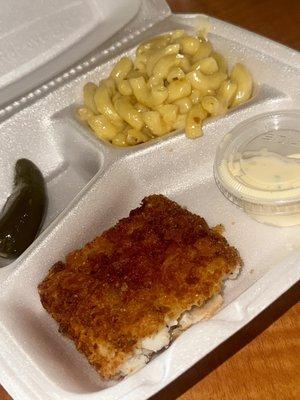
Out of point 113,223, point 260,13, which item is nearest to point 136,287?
point 113,223

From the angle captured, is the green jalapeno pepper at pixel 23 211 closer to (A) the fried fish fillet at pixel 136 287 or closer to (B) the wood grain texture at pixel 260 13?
(A) the fried fish fillet at pixel 136 287

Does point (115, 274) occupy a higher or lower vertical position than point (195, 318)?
higher

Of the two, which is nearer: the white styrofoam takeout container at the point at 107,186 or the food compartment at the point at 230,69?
the white styrofoam takeout container at the point at 107,186

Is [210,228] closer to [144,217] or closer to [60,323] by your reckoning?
[144,217]

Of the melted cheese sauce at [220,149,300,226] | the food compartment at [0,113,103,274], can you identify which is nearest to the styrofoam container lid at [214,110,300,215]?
the melted cheese sauce at [220,149,300,226]

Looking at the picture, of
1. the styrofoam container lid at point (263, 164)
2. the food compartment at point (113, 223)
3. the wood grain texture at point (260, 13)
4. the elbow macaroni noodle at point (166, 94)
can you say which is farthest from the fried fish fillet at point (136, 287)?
the wood grain texture at point (260, 13)

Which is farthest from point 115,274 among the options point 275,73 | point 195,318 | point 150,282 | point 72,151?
point 275,73
